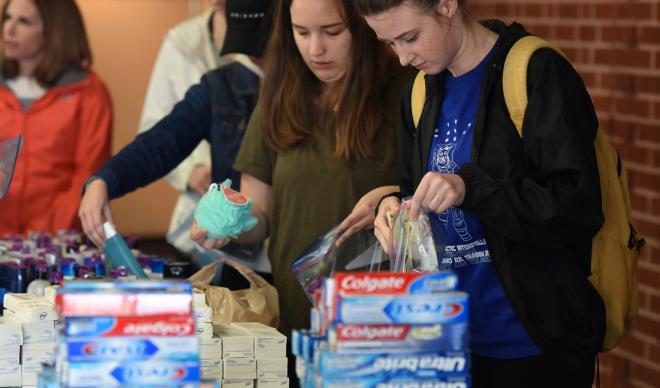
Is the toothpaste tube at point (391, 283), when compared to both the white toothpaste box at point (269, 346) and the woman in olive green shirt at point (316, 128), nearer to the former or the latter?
the white toothpaste box at point (269, 346)

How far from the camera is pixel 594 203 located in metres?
2.76

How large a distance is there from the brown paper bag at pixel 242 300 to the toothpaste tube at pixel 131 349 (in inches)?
39.0

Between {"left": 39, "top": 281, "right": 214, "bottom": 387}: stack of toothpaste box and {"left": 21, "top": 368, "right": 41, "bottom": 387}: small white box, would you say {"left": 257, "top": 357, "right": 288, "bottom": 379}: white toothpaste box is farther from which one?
{"left": 39, "top": 281, "right": 214, "bottom": 387}: stack of toothpaste box

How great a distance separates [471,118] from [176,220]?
251cm

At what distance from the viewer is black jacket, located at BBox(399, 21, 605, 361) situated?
2699mm

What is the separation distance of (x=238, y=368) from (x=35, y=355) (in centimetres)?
50

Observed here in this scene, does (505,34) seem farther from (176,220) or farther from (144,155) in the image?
(176,220)

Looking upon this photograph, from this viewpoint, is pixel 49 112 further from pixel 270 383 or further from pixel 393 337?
pixel 393 337

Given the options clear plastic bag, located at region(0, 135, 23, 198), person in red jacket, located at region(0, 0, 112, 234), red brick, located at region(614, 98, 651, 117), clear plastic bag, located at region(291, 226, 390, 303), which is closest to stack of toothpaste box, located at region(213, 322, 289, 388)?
clear plastic bag, located at region(291, 226, 390, 303)

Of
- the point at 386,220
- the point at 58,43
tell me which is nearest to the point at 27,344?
the point at 386,220

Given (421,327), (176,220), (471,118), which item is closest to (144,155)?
(176,220)

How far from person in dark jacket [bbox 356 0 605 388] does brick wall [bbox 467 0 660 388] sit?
6.11 feet

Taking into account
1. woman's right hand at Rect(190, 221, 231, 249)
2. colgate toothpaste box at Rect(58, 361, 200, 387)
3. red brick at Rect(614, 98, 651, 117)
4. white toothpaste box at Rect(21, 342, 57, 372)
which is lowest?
white toothpaste box at Rect(21, 342, 57, 372)

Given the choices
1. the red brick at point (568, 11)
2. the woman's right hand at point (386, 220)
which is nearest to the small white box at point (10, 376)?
the woman's right hand at point (386, 220)
